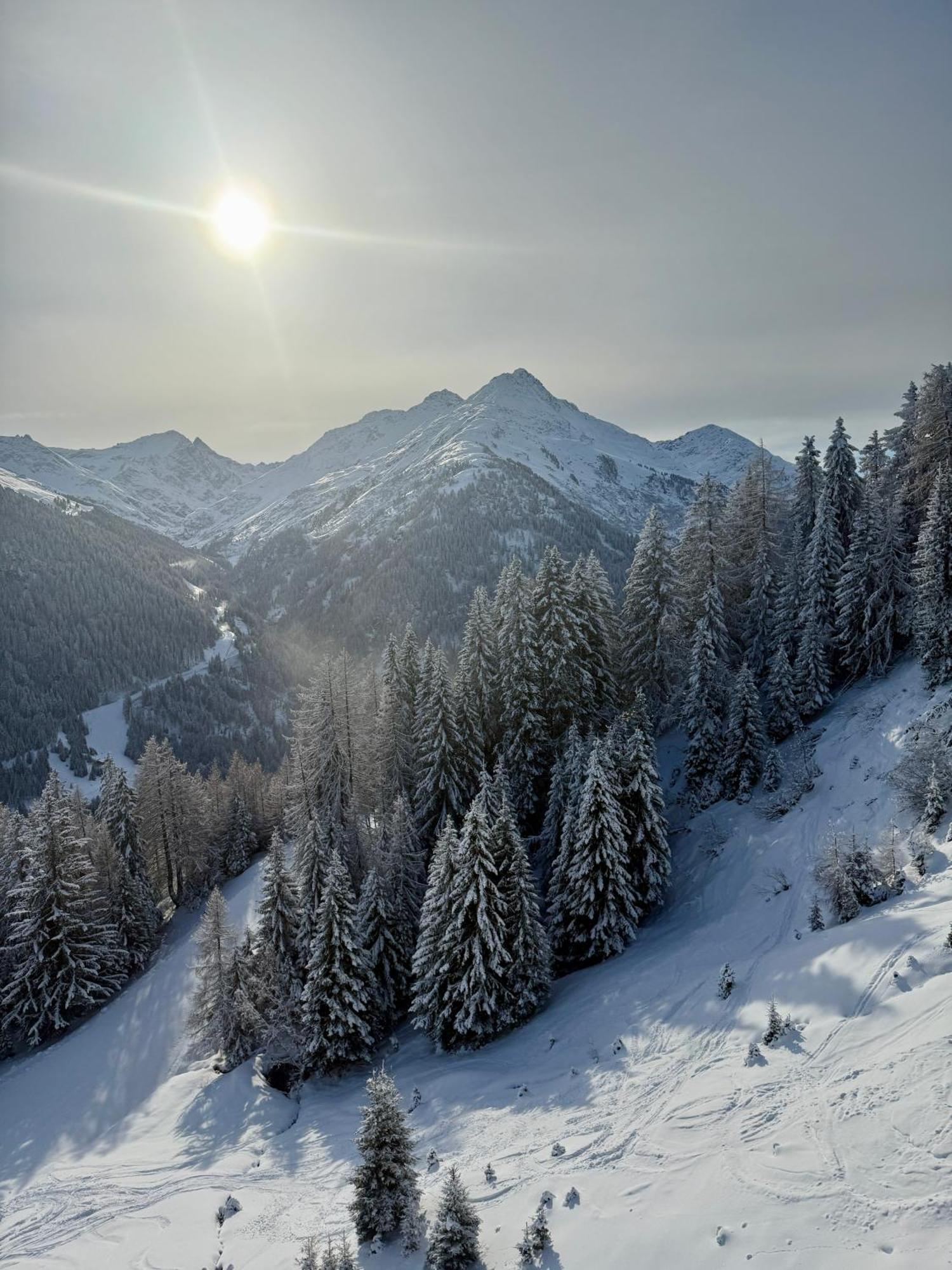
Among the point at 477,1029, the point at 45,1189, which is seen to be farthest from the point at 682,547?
the point at 45,1189

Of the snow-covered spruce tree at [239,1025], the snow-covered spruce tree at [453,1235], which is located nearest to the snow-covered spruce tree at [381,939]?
the snow-covered spruce tree at [239,1025]

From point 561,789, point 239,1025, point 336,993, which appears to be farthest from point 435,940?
point 239,1025

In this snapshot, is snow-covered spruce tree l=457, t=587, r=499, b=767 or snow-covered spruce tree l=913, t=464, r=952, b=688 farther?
snow-covered spruce tree l=457, t=587, r=499, b=767

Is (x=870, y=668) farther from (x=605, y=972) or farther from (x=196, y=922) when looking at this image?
(x=196, y=922)

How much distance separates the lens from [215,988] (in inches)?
1194

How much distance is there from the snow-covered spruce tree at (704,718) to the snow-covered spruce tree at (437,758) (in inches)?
528

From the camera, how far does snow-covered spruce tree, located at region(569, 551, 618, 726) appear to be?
37719mm

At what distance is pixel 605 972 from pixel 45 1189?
22458mm

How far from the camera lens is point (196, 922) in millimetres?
46250

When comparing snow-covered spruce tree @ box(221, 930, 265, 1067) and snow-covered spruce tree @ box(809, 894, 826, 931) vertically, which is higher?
snow-covered spruce tree @ box(221, 930, 265, 1067)

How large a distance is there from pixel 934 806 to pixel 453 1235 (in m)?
20.0

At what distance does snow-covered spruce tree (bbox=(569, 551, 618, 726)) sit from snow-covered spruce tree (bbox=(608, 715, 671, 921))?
719cm

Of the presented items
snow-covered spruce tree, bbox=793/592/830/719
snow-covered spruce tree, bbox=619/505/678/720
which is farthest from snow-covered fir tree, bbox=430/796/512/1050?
snow-covered spruce tree, bbox=793/592/830/719

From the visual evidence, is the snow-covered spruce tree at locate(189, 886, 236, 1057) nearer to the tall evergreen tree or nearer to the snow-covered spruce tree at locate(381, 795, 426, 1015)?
the snow-covered spruce tree at locate(381, 795, 426, 1015)
